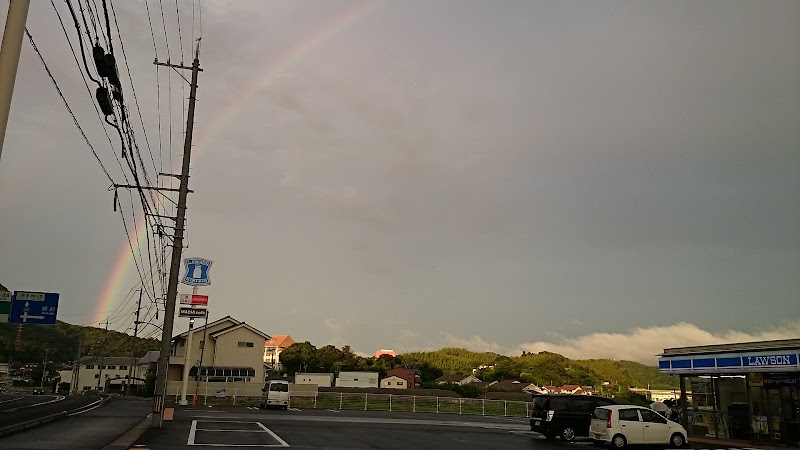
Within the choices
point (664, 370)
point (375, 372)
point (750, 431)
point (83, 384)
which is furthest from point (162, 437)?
→ point (83, 384)

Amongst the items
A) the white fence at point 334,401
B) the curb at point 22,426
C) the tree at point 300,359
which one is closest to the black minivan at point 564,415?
the curb at point 22,426

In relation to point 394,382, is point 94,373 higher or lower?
lower

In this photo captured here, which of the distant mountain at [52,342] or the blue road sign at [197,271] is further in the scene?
the distant mountain at [52,342]

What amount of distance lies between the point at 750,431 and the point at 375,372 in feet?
307

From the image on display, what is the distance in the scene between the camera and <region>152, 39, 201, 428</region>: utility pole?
21234 millimetres

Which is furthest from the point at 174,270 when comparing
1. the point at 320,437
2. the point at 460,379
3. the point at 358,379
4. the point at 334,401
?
Answer: the point at 460,379

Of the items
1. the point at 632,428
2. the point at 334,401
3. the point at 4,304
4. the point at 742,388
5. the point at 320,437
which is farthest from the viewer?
the point at 334,401

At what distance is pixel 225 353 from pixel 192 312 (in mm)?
29734

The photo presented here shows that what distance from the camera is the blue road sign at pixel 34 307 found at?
106 feet

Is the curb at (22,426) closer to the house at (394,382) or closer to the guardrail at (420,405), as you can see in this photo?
the guardrail at (420,405)

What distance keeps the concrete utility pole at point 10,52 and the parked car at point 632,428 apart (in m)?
20.0

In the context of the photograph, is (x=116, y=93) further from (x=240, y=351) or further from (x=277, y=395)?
(x=240, y=351)

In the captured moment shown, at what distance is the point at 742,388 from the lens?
2447cm

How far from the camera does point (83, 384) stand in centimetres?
11381
